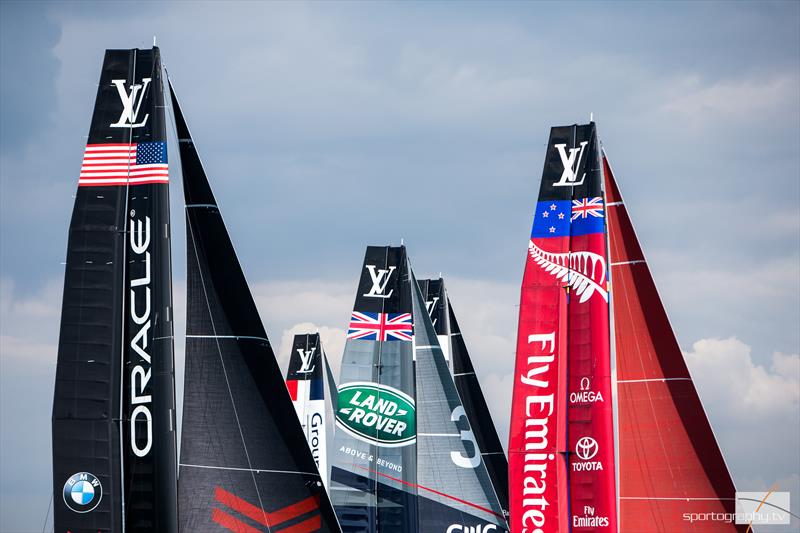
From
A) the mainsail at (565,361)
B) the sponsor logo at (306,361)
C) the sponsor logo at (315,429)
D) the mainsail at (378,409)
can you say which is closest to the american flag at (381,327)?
Answer: the mainsail at (378,409)

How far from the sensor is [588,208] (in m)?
22.5

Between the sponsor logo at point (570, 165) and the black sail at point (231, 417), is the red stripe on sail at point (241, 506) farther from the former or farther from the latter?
the sponsor logo at point (570, 165)

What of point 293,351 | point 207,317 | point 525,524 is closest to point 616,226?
point 525,524

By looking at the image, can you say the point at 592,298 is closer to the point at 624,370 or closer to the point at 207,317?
the point at 624,370

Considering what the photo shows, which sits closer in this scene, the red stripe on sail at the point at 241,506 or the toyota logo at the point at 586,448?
the red stripe on sail at the point at 241,506

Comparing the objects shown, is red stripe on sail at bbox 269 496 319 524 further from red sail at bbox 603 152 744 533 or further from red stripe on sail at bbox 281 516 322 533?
red sail at bbox 603 152 744 533

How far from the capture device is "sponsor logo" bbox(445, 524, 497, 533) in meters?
28.4

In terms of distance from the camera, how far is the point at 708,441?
20312mm

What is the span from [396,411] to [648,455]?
11087 mm

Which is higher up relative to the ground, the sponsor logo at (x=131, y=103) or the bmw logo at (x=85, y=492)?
the sponsor logo at (x=131, y=103)

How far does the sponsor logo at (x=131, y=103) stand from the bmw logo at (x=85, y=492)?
5370mm

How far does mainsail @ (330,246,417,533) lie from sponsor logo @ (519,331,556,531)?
7870 millimetres

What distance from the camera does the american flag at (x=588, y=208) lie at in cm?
2242

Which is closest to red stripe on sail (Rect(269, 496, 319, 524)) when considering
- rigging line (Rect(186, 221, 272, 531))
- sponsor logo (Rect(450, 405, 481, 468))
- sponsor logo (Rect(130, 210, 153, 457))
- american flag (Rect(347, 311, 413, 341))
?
rigging line (Rect(186, 221, 272, 531))
